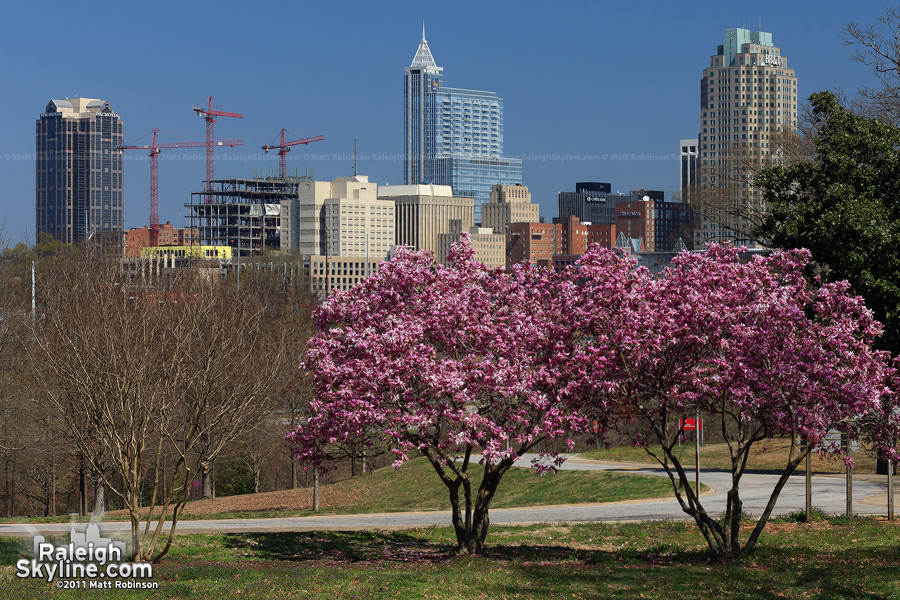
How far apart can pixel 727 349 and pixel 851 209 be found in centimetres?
597

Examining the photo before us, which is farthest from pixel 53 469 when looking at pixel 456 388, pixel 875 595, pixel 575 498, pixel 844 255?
pixel 875 595

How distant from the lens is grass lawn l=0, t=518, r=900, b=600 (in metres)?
17.6

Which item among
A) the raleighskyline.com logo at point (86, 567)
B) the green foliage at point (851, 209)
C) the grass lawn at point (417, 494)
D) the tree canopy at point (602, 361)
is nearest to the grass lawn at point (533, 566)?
the raleighskyline.com logo at point (86, 567)

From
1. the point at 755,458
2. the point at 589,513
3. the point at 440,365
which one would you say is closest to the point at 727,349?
the point at 440,365

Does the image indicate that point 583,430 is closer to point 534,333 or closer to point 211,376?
point 534,333

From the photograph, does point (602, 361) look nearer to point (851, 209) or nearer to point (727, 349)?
point (727, 349)

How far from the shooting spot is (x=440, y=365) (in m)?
20.8

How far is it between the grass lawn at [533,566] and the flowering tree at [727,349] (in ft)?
6.50

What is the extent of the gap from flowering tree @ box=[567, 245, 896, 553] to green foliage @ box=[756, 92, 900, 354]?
325 cm

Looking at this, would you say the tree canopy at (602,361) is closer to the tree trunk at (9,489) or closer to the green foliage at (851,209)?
the green foliage at (851,209)

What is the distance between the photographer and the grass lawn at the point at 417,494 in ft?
123

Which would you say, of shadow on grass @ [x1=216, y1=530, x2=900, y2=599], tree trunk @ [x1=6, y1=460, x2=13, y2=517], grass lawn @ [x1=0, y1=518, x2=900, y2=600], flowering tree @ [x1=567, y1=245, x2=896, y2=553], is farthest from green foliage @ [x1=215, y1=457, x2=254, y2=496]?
flowering tree @ [x1=567, y1=245, x2=896, y2=553]

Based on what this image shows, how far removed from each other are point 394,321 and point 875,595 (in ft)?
30.8

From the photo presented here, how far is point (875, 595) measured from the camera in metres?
17.4
